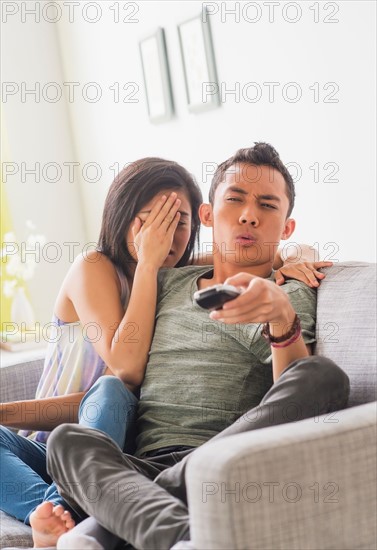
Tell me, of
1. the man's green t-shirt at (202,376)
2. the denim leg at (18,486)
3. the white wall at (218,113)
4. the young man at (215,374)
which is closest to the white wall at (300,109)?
the white wall at (218,113)

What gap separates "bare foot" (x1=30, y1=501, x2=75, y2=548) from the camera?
153cm

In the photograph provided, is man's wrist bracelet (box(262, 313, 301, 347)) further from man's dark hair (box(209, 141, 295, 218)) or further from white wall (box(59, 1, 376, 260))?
white wall (box(59, 1, 376, 260))

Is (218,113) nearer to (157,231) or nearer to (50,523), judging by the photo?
(157,231)

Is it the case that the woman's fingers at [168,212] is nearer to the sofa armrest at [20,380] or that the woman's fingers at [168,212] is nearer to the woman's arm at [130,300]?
the woman's arm at [130,300]

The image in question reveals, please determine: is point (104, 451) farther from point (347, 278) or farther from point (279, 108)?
point (279, 108)

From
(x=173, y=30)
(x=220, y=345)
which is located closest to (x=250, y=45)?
(x=173, y=30)

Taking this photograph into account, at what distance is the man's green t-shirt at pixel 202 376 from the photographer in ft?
5.70

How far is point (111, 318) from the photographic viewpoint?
1983mm

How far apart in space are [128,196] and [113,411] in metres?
0.59

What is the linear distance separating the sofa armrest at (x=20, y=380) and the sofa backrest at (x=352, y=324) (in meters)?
0.87

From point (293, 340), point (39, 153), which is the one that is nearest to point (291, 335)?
point (293, 340)

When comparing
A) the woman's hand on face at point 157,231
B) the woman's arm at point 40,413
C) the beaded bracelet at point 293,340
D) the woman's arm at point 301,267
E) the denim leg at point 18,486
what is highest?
the woman's hand on face at point 157,231

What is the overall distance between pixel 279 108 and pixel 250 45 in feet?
0.86

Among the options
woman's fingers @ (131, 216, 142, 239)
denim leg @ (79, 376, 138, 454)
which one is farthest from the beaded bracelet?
woman's fingers @ (131, 216, 142, 239)
